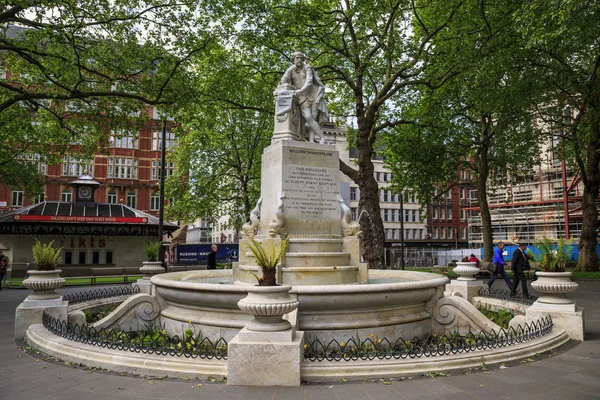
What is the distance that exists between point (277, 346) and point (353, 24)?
21985mm

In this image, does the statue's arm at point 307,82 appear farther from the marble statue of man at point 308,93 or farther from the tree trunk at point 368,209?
the tree trunk at point 368,209

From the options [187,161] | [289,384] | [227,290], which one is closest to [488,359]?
[289,384]

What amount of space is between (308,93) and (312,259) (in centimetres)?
429

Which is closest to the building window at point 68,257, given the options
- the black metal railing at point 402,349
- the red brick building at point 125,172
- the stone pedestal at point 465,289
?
the red brick building at point 125,172

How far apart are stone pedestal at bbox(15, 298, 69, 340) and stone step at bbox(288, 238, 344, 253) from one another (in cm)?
498

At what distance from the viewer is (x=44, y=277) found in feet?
30.6

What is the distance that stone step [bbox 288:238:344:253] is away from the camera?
32.8ft

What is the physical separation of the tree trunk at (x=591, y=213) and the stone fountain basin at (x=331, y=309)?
22730 mm

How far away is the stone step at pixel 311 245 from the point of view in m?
10.0

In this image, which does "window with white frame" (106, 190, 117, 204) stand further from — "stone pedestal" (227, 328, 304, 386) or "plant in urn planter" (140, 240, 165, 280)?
"stone pedestal" (227, 328, 304, 386)

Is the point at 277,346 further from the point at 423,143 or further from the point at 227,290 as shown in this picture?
the point at 423,143

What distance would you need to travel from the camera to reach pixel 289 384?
5762 millimetres

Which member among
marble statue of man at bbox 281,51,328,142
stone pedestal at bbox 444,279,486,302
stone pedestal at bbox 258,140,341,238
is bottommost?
stone pedestal at bbox 444,279,486,302

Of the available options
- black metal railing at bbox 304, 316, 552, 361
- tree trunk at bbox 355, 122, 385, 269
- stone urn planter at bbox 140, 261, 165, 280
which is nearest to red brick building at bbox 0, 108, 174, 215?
tree trunk at bbox 355, 122, 385, 269
